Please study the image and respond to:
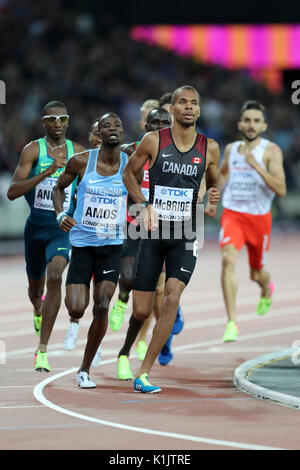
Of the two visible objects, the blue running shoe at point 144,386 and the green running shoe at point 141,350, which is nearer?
the blue running shoe at point 144,386

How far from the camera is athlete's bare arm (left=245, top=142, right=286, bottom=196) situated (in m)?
12.9

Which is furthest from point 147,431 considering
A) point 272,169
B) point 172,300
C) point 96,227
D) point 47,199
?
point 272,169

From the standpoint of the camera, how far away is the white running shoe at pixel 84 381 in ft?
32.7

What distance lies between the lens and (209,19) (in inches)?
1291

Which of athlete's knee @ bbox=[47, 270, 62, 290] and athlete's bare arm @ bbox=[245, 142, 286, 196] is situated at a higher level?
athlete's bare arm @ bbox=[245, 142, 286, 196]

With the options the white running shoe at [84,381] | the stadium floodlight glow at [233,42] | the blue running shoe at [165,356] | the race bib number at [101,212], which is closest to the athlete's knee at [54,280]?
the race bib number at [101,212]

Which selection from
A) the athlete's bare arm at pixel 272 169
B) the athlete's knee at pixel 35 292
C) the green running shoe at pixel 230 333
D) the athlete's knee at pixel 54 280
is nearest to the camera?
the athlete's knee at pixel 54 280

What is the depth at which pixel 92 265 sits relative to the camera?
33.4ft

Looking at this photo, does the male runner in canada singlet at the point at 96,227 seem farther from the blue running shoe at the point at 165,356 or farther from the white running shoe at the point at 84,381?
the blue running shoe at the point at 165,356

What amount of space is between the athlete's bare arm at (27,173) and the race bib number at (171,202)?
1291 mm

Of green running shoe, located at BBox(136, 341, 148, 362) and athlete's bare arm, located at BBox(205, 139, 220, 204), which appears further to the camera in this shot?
green running shoe, located at BBox(136, 341, 148, 362)

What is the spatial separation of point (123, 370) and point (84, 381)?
713 millimetres

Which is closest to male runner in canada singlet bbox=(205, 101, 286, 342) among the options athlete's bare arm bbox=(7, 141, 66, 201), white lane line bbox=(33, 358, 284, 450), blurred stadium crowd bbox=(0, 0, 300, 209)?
athlete's bare arm bbox=(7, 141, 66, 201)

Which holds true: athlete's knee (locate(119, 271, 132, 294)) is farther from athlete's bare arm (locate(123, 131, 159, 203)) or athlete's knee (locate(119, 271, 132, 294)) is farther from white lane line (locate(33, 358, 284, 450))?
white lane line (locate(33, 358, 284, 450))
